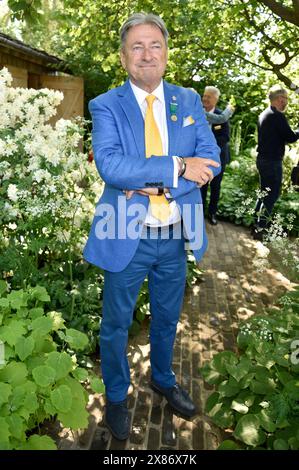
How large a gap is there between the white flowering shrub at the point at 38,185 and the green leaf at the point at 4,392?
1134 mm

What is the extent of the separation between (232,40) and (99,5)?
2349mm

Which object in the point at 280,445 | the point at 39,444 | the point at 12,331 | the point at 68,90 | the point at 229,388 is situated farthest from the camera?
the point at 68,90

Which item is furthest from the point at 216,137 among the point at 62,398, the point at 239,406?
the point at 62,398

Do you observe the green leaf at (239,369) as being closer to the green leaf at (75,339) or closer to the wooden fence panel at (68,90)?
the green leaf at (75,339)

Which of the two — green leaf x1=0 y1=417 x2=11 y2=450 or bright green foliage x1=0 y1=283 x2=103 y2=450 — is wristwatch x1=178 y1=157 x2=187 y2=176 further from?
green leaf x1=0 y1=417 x2=11 y2=450

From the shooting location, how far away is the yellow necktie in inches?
88.7

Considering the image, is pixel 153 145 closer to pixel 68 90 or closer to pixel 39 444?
pixel 39 444

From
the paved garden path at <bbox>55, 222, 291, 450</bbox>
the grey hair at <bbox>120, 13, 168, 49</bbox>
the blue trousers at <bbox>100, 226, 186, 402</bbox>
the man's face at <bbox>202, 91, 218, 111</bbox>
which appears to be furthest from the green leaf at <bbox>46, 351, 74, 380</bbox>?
the man's face at <bbox>202, 91, 218, 111</bbox>

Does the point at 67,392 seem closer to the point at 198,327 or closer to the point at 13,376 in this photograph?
the point at 13,376

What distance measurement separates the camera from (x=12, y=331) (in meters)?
2.03

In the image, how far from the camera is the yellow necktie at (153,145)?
2254 mm

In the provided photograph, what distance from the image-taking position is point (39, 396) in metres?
1.99

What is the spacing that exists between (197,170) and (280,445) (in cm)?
149
